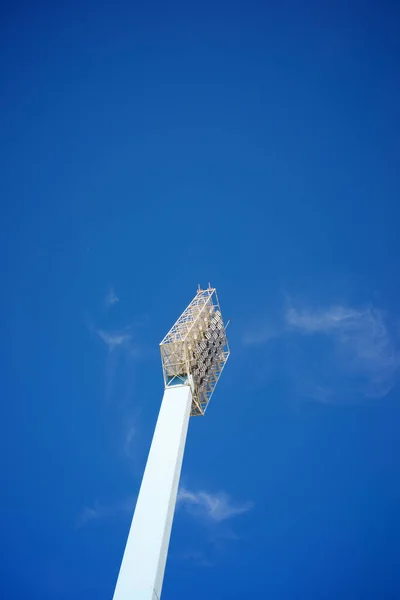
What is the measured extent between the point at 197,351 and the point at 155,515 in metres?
18.1

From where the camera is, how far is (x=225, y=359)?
49.8 m

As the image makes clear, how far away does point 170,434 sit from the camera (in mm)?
→ 32875

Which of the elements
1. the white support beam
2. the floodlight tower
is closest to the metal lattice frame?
the floodlight tower

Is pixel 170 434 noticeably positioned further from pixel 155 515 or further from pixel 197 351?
pixel 197 351

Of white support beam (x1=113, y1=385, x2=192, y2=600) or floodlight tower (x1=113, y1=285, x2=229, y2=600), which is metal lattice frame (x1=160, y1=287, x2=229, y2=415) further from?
white support beam (x1=113, y1=385, x2=192, y2=600)

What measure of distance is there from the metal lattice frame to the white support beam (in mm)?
5392

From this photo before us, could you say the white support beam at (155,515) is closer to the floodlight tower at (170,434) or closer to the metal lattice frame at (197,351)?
the floodlight tower at (170,434)

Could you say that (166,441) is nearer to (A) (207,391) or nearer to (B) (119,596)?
(B) (119,596)

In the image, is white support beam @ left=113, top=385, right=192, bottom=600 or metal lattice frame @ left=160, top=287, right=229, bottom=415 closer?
white support beam @ left=113, top=385, right=192, bottom=600

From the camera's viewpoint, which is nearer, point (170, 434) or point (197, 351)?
point (170, 434)

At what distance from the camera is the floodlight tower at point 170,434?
82.3 feet

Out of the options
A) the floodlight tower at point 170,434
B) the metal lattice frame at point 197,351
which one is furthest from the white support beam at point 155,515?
the metal lattice frame at point 197,351

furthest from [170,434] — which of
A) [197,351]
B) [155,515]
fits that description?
[197,351]

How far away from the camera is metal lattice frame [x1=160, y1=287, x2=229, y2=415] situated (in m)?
41.0
